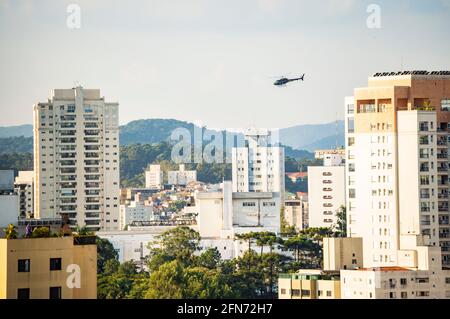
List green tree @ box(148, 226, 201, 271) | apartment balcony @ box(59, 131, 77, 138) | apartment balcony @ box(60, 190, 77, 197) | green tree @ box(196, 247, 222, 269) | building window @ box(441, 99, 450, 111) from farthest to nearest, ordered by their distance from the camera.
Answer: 1. apartment balcony @ box(59, 131, 77, 138)
2. apartment balcony @ box(60, 190, 77, 197)
3. green tree @ box(148, 226, 201, 271)
4. green tree @ box(196, 247, 222, 269)
5. building window @ box(441, 99, 450, 111)

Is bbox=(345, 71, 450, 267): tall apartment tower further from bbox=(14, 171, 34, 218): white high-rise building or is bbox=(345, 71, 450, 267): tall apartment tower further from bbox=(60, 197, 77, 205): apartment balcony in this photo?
bbox=(60, 197, 77, 205): apartment balcony

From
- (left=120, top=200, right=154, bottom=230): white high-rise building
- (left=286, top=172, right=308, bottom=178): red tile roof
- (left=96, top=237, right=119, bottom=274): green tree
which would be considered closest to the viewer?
(left=96, top=237, right=119, bottom=274): green tree

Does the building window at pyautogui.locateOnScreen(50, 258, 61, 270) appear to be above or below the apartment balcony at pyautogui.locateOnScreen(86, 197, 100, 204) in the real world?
below

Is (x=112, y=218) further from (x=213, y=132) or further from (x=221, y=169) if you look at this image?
(x=221, y=169)

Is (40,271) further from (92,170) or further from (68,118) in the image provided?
(68,118)

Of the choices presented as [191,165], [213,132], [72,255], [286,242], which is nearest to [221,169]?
[191,165]

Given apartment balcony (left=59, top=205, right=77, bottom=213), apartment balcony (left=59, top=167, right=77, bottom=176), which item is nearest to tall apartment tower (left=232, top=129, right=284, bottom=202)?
apartment balcony (left=59, top=167, right=77, bottom=176)
